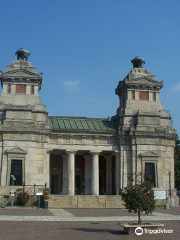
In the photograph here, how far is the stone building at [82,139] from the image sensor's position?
4347 centimetres

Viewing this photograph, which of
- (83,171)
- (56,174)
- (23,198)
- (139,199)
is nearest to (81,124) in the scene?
(83,171)

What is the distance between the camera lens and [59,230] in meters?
19.7

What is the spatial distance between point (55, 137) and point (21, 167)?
6100 mm

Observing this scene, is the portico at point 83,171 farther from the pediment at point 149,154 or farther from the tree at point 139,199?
the tree at point 139,199

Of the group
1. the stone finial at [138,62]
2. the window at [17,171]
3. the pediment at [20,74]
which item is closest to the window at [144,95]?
the stone finial at [138,62]

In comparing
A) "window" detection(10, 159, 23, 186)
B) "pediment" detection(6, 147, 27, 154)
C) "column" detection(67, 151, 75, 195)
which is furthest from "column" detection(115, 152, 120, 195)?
"window" detection(10, 159, 23, 186)

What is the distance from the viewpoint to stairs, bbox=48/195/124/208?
38.4 meters

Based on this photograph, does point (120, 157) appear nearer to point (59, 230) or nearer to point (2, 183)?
point (2, 183)

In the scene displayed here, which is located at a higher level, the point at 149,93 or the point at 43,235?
the point at 149,93

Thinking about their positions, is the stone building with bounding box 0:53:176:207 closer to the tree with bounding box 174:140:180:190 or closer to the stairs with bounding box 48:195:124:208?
the stairs with bounding box 48:195:124:208

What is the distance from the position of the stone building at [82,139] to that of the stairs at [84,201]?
17.1 ft

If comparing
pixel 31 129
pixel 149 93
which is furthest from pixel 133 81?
pixel 31 129

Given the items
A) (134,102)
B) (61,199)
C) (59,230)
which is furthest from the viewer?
(134,102)

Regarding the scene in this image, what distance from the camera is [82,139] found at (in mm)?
46938
